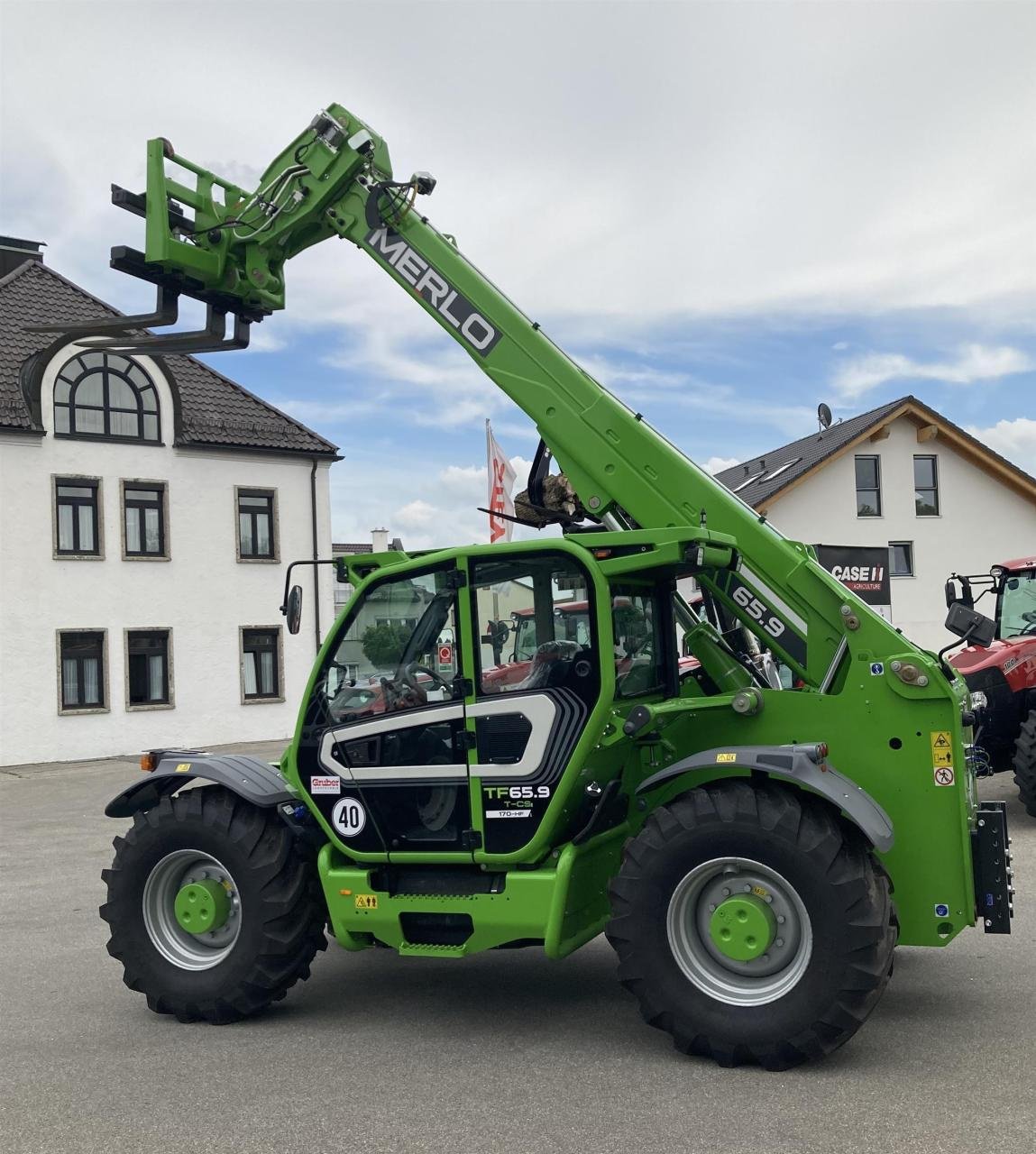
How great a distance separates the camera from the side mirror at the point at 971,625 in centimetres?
747

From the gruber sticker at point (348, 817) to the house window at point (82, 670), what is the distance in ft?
Answer: 64.5

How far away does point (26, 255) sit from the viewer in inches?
1096

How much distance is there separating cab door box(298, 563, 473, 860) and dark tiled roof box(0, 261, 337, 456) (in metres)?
20.7

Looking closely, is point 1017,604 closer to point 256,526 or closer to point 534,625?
point 534,625

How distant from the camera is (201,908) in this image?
6250mm

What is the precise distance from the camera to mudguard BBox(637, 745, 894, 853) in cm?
516

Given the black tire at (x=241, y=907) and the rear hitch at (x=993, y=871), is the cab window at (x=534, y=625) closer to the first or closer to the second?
the black tire at (x=241, y=907)

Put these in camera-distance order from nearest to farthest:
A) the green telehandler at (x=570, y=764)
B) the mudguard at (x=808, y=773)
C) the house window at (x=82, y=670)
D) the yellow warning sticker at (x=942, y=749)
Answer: the mudguard at (x=808, y=773) → the green telehandler at (x=570, y=764) → the yellow warning sticker at (x=942, y=749) → the house window at (x=82, y=670)

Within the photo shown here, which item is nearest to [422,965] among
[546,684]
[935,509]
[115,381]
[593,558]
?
[546,684]

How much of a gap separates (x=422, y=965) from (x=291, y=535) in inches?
824

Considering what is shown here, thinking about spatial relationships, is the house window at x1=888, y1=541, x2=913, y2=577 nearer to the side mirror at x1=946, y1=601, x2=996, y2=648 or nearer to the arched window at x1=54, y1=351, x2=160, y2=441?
the arched window at x1=54, y1=351, x2=160, y2=441

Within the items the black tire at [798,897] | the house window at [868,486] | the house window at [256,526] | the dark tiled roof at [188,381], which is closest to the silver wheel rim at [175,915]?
the black tire at [798,897]

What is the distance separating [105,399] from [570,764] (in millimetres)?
21765

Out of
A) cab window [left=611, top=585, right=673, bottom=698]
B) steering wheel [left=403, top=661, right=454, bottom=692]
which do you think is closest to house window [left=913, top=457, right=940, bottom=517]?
cab window [left=611, top=585, right=673, bottom=698]
